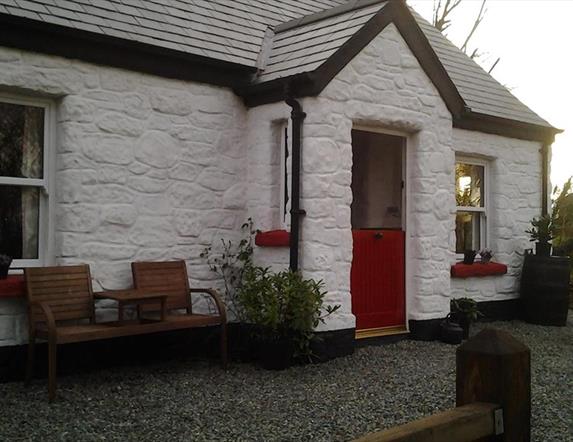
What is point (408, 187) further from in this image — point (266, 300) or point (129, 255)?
point (129, 255)

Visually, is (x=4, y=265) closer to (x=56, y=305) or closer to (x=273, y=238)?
(x=56, y=305)

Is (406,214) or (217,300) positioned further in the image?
(406,214)

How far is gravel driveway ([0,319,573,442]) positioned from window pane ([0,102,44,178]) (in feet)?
6.06

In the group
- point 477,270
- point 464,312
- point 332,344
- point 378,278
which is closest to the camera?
point 332,344

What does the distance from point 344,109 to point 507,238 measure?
3980 mm

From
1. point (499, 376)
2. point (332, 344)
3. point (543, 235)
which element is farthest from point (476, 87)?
point (499, 376)

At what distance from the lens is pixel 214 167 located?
6.78 m

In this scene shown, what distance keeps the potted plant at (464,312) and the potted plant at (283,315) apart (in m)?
2.37

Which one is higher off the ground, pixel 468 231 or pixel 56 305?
pixel 468 231

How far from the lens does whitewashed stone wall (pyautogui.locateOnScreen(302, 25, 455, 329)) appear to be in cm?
631

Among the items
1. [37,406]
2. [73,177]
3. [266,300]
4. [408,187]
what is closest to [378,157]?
[408,187]

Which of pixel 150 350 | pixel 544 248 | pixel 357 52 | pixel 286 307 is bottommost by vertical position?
pixel 150 350

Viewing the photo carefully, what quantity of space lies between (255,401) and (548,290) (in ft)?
18.0

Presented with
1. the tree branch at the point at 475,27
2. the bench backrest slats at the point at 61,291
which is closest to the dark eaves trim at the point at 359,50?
→ the bench backrest slats at the point at 61,291
